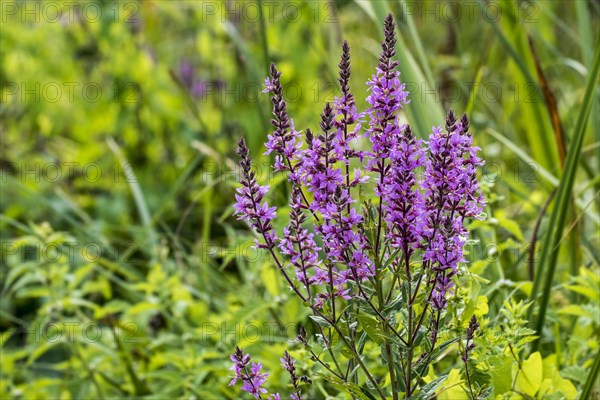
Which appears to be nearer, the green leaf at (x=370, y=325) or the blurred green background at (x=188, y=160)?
the green leaf at (x=370, y=325)

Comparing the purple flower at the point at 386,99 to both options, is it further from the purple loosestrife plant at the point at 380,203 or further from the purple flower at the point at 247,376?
the purple flower at the point at 247,376

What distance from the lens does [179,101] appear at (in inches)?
157

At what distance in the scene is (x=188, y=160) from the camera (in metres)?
3.92

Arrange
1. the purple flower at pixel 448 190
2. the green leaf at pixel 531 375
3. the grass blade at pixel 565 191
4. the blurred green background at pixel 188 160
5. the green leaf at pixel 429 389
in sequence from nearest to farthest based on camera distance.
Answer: the purple flower at pixel 448 190
the green leaf at pixel 429 389
the green leaf at pixel 531 375
the grass blade at pixel 565 191
the blurred green background at pixel 188 160

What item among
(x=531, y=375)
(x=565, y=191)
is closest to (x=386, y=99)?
(x=531, y=375)

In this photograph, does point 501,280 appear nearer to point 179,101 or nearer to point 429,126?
point 429,126

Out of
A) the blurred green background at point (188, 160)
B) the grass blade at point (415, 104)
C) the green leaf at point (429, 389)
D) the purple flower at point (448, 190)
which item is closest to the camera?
the purple flower at point (448, 190)

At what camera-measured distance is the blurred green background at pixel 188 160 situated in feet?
7.42

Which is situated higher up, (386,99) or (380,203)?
(386,99)

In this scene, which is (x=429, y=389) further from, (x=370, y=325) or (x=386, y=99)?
(x=386, y=99)

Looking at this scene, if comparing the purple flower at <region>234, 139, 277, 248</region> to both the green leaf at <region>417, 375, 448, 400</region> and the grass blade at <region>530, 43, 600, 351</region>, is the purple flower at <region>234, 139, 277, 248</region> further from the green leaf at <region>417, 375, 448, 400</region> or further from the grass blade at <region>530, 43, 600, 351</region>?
the grass blade at <region>530, 43, 600, 351</region>

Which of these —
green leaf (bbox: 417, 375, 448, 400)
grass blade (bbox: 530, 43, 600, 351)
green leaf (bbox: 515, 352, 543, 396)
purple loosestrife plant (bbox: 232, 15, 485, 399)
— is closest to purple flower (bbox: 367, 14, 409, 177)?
purple loosestrife plant (bbox: 232, 15, 485, 399)

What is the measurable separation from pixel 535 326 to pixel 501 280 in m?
0.12

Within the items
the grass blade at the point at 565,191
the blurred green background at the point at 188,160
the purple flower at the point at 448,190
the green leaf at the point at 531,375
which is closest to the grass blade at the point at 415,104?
the blurred green background at the point at 188,160
